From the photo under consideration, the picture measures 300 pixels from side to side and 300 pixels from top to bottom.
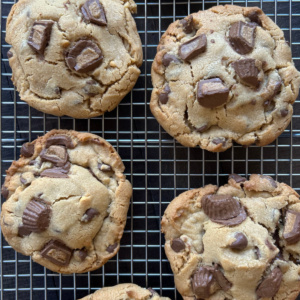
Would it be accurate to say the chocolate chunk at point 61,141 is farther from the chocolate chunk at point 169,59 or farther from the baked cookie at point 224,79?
the chocolate chunk at point 169,59

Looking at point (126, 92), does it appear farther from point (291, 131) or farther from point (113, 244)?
point (291, 131)

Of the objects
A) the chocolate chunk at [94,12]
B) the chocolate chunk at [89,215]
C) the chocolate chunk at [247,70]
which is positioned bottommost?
the chocolate chunk at [89,215]

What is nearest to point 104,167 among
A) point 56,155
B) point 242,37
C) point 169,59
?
point 56,155

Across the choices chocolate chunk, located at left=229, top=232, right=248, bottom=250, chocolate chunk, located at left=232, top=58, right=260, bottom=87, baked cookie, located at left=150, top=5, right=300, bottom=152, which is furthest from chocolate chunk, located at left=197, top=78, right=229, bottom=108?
chocolate chunk, located at left=229, top=232, right=248, bottom=250

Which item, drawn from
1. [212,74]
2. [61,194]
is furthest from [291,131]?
[61,194]

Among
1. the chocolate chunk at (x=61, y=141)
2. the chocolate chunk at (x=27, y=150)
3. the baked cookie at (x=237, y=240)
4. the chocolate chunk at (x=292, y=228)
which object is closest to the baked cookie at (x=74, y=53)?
the chocolate chunk at (x=61, y=141)
